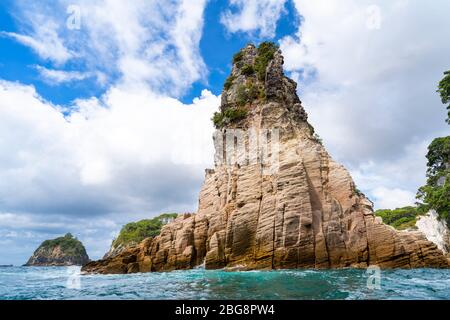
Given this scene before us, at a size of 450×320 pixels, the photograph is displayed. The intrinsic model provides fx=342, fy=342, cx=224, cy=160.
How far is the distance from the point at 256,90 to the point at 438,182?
2772cm

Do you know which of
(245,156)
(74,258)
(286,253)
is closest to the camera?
(286,253)

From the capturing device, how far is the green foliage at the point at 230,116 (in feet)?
134

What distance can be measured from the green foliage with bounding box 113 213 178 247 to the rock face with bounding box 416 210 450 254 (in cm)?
6257

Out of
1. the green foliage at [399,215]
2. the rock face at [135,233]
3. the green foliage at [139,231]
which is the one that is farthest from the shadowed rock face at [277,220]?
the green foliage at [139,231]

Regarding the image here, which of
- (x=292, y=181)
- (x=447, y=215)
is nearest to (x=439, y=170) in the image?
(x=447, y=215)

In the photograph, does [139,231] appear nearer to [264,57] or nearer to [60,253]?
[60,253]

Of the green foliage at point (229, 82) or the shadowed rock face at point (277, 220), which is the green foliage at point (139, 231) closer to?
the green foliage at point (229, 82)

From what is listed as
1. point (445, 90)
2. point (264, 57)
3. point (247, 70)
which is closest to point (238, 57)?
point (247, 70)

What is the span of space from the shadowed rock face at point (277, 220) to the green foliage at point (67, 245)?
9272 cm

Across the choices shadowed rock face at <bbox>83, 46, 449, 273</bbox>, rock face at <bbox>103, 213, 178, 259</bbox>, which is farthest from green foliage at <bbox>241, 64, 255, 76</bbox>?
rock face at <bbox>103, 213, 178, 259</bbox>
